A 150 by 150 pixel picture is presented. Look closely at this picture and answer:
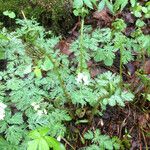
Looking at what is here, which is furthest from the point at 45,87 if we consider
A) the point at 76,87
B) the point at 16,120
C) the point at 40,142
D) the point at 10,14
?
the point at 40,142

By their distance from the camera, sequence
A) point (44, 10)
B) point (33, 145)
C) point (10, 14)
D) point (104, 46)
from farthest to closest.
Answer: point (44, 10), point (10, 14), point (104, 46), point (33, 145)

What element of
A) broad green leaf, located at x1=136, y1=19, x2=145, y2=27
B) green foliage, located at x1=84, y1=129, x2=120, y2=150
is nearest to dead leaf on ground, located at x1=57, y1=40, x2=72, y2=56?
broad green leaf, located at x1=136, y1=19, x2=145, y2=27

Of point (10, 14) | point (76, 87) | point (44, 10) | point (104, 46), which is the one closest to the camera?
point (76, 87)

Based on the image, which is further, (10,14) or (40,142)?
(10,14)

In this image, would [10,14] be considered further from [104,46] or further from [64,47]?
[104,46]

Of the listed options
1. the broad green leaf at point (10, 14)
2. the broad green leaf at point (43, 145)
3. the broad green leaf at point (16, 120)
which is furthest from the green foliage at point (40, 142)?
the broad green leaf at point (10, 14)
